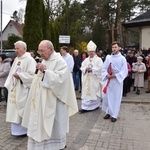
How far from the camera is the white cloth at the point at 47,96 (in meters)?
3.98

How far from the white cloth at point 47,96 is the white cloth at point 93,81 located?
3386mm

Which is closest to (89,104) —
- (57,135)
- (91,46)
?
(91,46)

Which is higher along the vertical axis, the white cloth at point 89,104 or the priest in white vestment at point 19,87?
the priest in white vestment at point 19,87

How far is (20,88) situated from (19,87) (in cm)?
3

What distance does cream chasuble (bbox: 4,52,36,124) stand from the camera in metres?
5.11

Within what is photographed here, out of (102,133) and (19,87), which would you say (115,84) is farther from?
(19,87)

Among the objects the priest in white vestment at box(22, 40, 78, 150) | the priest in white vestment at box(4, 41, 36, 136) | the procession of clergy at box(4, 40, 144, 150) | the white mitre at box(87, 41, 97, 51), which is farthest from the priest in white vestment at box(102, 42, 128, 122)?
the priest in white vestment at box(22, 40, 78, 150)

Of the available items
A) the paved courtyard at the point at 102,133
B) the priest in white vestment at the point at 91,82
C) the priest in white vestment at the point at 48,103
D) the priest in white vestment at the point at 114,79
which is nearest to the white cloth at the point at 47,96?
the priest in white vestment at the point at 48,103

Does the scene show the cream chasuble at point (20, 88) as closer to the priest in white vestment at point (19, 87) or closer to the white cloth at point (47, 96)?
the priest in white vestment at point (19, 87)

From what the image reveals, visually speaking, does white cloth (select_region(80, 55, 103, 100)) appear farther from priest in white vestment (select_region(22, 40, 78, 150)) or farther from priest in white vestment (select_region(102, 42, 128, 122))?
priest in white vestment (select_region(22, 40, 78, 150))

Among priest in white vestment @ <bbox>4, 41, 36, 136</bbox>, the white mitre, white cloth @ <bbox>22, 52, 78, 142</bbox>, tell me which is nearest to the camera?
white cloth @ <bbox>22, 52, 78, 142</bbox>

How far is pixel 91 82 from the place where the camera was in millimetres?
7633

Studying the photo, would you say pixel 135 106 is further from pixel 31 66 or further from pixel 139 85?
pixel 31 66

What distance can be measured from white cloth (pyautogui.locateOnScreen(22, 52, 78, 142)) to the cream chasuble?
928 mm
